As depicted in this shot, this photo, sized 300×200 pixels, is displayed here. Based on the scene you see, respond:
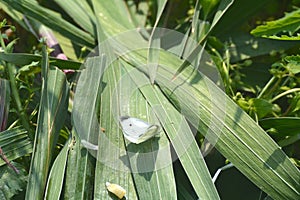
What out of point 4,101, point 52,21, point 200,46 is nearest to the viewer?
point 4,101

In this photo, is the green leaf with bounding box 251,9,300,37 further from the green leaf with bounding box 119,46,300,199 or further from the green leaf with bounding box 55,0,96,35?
the green leaf with bounding box 55,0,96,35

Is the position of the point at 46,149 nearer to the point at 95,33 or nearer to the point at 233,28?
the point at 95,33

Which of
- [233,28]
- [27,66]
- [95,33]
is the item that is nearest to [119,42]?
[95,33]

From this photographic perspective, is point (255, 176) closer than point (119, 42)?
Yes

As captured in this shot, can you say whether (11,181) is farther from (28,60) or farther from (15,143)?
(28,60)

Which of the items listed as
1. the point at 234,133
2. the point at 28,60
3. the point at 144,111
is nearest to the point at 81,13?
the point at 28,60

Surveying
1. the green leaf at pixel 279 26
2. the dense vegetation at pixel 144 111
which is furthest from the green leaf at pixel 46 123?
the green leaf at pixel 279 26

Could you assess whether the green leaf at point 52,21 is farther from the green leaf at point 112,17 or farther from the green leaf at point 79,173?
the green leaf at point 79,173
